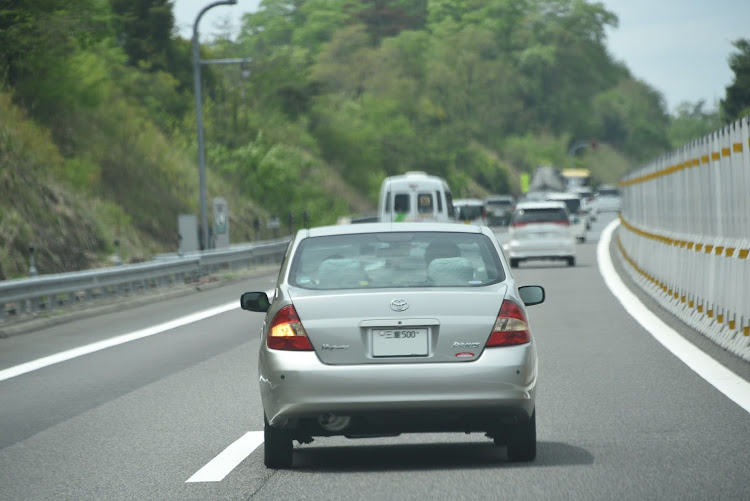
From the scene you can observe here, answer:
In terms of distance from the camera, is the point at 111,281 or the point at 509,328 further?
the point at 111,281

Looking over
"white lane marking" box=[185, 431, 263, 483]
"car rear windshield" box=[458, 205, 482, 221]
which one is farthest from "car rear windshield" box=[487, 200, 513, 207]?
"white lane marking" box=[185, 431, 263, 483]

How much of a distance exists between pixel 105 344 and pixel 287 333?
10.1 metres

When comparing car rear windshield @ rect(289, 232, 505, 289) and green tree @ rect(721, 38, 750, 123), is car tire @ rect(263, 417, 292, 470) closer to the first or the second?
car rear windshield @ rect(289, 232, 505, 289)

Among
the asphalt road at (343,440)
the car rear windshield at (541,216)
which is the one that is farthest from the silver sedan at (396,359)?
the car rear windshield at (541,216)

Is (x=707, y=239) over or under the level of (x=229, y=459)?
over

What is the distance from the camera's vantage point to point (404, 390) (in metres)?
7.96

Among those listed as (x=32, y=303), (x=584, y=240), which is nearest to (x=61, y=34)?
(x=32, y=303)

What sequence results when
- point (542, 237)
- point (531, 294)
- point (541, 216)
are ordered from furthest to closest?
1. point (541, 216)
2. point (542, 237)
3. point (531, 294)

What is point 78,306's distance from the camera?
23516mm

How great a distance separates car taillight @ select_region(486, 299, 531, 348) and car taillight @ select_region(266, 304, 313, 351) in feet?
3.40

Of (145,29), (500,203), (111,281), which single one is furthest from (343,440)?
(500,203)

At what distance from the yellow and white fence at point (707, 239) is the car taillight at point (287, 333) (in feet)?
22.4

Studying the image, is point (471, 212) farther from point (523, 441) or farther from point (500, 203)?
point (523, 441)

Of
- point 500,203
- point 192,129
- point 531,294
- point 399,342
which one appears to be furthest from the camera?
point 500,203
